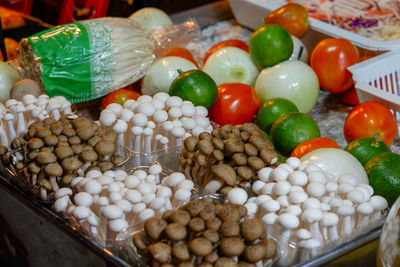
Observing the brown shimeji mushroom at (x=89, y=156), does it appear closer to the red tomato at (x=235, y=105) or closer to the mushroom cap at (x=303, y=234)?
the mushroom cap at (x=303, y=234)

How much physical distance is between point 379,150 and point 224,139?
54cm

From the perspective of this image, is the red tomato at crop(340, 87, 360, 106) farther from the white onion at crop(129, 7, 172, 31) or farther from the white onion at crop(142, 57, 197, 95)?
the white onion at crop(129, 7, 172, 31)

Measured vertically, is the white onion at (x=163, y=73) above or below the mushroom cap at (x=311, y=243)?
below

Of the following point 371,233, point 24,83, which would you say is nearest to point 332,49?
point 371,233

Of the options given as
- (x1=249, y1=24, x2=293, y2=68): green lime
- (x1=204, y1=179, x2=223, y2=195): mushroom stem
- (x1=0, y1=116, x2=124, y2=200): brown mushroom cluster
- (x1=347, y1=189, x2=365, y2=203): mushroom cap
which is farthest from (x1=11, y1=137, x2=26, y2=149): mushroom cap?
(x1=249, y1=24, x2=293, y2=68): green lime

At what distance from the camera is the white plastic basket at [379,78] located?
1.92 metres

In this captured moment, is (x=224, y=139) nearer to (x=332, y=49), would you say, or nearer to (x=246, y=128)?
(x=246, y=128)

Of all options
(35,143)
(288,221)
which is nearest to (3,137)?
(35,143)

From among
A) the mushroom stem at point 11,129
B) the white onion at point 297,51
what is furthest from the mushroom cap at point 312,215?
the white onion at point 297,51

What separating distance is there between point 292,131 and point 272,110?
0.17 metres

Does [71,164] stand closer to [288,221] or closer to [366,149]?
[288,221]

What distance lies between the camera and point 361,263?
4.02 ft

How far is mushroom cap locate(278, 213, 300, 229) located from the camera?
1110 millimetres

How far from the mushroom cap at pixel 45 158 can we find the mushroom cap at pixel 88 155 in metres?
0.07
